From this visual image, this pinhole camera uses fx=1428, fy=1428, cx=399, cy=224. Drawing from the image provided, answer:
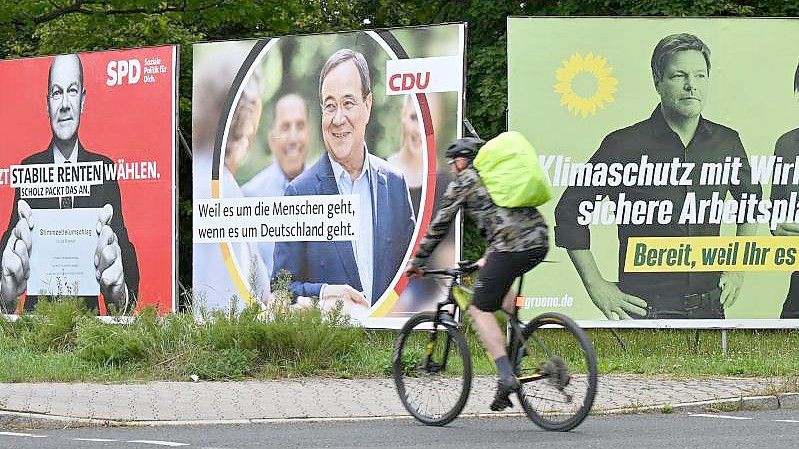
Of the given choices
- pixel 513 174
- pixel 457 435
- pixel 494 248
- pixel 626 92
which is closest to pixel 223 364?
pixel 457 435

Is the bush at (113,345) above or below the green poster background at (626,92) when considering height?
below

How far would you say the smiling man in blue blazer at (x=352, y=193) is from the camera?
15438 mm

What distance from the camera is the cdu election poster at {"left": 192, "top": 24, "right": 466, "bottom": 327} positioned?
50.0 ft

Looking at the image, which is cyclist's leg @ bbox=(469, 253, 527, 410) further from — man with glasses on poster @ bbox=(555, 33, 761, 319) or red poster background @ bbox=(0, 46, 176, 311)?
red poster background @ bbox=(0, 46, 176, 311)

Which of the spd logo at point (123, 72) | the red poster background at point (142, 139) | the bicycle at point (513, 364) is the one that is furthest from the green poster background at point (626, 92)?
the bicycle at point (513, 364)

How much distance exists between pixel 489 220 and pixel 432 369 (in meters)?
1.26

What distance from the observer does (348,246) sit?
15.7 metres

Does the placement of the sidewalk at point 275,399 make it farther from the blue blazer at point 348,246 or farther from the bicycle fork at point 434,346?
the blue blazer at point 348,246

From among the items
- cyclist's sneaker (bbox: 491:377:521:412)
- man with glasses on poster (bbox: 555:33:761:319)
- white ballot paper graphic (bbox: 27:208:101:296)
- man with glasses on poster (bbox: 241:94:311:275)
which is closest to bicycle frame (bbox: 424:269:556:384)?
cyclist's sneaker (bbox: 491:377:521:412)

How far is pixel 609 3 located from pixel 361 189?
10.8 m

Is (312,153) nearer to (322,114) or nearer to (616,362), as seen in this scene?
(322,114)

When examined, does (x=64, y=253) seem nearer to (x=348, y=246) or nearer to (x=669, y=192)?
(x=348, y=246)

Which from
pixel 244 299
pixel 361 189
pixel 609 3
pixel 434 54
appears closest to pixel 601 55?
pixel 434 54

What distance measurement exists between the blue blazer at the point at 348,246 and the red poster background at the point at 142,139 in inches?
65.6
